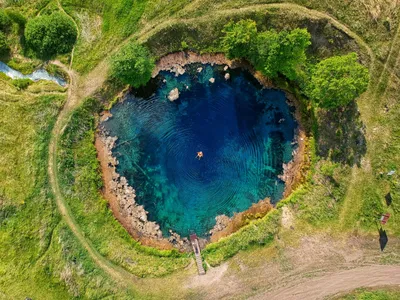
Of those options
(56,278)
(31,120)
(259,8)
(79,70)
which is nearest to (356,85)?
(259,8)

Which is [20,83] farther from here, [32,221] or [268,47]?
[268,47]

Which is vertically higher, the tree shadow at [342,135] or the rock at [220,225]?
the tree shadow at [342,135]

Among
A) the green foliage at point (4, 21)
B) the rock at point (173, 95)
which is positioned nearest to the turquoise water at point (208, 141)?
the rock at point (173, 95)

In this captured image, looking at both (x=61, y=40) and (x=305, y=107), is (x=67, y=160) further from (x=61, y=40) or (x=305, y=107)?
(x=305, y=107)

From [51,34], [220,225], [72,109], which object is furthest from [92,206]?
[51,34]

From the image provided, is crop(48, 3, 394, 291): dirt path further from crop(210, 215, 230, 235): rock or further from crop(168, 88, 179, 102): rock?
crop(210, 215, 230, 235): rock

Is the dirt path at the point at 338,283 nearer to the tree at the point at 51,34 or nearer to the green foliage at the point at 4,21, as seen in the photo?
the tree at the point at 51,34

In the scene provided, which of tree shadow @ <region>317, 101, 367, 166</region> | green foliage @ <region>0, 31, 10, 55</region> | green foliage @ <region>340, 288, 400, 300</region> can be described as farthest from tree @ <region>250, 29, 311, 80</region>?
green foliage @ <region>0, 31, 10, 55</region>
